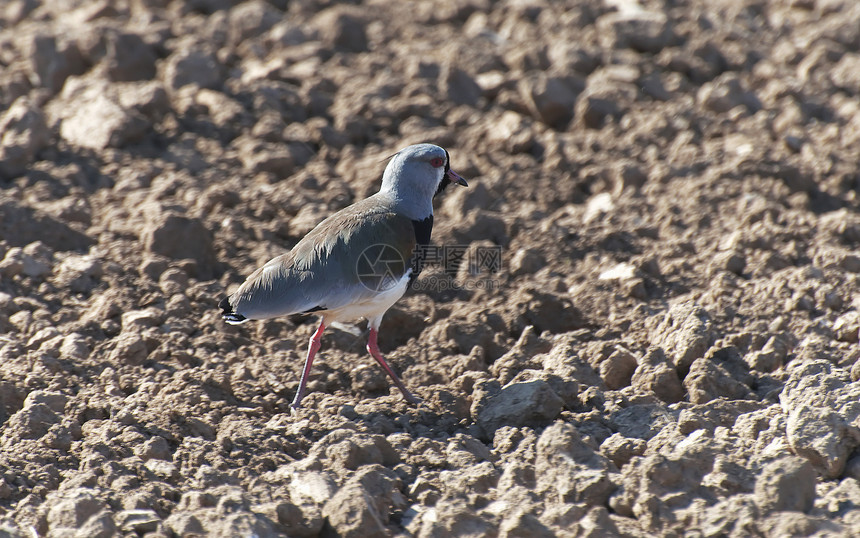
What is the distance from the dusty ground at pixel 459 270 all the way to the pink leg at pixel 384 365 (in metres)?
0.12

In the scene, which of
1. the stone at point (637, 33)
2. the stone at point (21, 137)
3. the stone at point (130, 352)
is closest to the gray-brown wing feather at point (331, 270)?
the stone at point (130, 352)

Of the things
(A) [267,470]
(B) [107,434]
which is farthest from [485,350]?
(B) [107,434]

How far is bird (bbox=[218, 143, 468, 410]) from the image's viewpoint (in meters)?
5.33

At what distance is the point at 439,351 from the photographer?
588 cm

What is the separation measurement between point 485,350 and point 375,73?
3.97m

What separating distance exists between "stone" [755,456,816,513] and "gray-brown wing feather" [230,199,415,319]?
239 cm

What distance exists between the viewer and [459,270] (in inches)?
264

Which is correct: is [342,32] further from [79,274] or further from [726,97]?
[79,274]

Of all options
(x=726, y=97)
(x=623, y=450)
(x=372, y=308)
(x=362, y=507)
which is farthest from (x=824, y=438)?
(x=726, y=97)

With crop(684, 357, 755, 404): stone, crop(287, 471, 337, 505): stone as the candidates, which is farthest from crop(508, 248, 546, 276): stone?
crop(287, 471, 337, 505): stone

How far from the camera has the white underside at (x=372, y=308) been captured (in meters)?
5.46

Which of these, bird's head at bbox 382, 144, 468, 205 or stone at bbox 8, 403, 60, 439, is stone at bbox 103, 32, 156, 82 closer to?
bird's head at bbox 382, 144, 468, 205

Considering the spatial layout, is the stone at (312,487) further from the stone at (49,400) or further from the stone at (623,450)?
the stone at (49,400)

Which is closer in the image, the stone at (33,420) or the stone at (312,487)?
the stone at (312,487)
